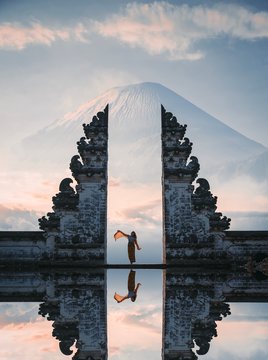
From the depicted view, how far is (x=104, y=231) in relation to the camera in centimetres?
1797

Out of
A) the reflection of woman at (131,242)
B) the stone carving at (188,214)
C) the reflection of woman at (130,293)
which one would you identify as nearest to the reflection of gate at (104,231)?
the stone carving at (188,214)

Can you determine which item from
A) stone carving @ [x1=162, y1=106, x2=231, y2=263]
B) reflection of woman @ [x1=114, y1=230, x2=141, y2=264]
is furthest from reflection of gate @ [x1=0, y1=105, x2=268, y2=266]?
reflection of woman @ [x1=114, y1=230, x2=141, y2=264]

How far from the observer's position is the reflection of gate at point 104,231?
58.4ft

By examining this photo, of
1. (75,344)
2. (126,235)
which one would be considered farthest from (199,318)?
(126,235)

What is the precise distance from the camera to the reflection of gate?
58.4 feet

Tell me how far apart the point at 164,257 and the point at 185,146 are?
3.68 meters

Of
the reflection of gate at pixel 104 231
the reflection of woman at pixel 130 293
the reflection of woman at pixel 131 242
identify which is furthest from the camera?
the reflection of gate at pixel 104 231

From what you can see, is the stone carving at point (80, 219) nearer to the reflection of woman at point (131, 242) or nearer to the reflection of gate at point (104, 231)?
the reflection of gate at point (104, 231)

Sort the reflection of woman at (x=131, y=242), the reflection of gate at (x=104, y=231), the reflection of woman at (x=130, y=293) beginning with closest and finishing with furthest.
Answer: the reflection of woman at (x=130, y=293) < the reflection of woman at (x=131, y=242) < the reflection of gate at (x=104, y=231)

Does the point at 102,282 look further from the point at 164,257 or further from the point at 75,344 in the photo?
the point at 75,344

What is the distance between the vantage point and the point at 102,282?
14430mm

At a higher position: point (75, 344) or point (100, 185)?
point (100, 185)

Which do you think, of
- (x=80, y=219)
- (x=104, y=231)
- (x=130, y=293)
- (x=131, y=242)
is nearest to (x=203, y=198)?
(x=131, y=242)

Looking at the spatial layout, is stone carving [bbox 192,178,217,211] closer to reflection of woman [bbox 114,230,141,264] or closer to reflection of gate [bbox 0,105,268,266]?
reflection of gate [bbox 0,105,268,266]
